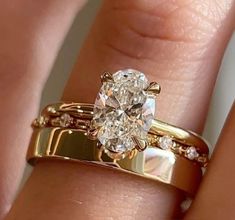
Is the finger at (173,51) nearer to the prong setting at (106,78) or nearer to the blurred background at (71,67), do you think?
the prong setting at (106,78)

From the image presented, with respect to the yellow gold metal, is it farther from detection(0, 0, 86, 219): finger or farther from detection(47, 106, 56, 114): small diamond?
detection(0, 0, 86, 219): finger

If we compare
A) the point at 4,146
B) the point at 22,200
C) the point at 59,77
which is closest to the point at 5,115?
the point at 4,146

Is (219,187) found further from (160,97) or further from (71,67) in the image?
(71,67)

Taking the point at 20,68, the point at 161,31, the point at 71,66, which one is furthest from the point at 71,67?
the point at 161,31

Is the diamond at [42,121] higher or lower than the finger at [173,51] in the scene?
lower

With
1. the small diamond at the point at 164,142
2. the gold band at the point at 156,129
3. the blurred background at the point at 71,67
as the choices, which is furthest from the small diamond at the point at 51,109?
the blurred background at the point at 71,67

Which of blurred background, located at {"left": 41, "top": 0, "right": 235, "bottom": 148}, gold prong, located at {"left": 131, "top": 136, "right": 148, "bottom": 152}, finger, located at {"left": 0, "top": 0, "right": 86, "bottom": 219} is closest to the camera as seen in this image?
gold prong, located at {"left": 131, "top": 136, "right": 148, "bottom": 152}

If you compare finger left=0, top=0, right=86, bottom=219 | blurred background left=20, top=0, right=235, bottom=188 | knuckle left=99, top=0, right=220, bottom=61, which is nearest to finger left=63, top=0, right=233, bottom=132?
knuckle left=99, top=0, right=220, bottom=61

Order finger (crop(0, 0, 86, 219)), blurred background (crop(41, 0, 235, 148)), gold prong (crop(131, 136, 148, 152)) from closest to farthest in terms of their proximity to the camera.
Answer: gold prong (crop(131, 136, 148, 152)), finger (crop(0, 0, 86, 219)), blurred background (crop(41, 0, 235, 148))
